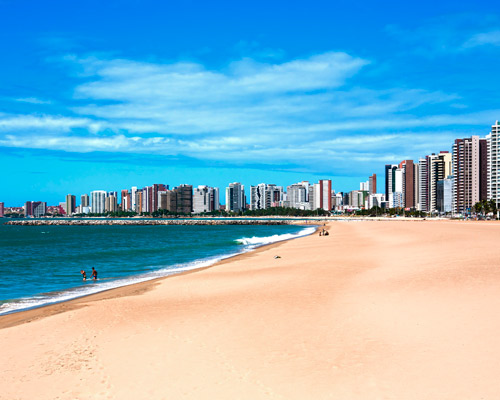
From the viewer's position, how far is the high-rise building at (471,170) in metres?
183

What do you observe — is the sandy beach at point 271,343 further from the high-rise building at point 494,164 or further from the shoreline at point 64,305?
the high-rise building at point 494,164

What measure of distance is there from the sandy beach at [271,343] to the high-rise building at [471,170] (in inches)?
7437

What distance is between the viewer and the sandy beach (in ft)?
22.7

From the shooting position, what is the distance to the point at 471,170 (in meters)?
184

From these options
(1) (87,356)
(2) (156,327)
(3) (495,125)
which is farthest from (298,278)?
(3) (495,125)

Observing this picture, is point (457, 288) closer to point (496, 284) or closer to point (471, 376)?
point (496, 284)

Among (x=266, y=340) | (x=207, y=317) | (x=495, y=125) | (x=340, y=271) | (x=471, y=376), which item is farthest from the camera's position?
(x=495, y=125)

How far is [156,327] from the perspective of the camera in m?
11.2

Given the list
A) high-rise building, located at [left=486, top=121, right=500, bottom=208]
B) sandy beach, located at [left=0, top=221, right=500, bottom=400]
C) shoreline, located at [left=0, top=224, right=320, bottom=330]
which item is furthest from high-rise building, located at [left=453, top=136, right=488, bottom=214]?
sandy beach, located at [left=0, top=221, right=500, bottom=400]

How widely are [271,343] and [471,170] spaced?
653ft

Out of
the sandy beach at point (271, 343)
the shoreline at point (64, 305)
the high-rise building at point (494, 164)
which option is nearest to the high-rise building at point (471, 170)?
the high-rise building at point (494, 164)

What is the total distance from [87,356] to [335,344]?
5.16 m

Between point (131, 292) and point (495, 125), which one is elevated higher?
point (495, 125)

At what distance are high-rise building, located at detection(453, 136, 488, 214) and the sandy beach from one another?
18889cm
